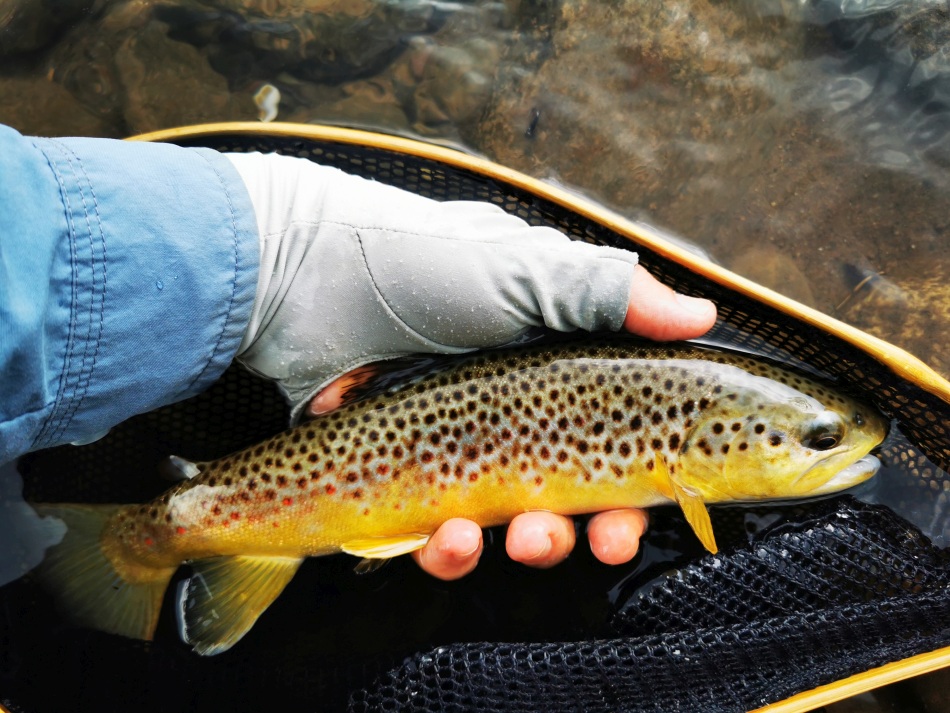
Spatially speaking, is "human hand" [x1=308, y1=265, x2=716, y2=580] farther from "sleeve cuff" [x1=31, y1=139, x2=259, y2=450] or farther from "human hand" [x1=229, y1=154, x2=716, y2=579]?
"sleeve cuff" [x1=31, y1=139, x2=259, y2=450]

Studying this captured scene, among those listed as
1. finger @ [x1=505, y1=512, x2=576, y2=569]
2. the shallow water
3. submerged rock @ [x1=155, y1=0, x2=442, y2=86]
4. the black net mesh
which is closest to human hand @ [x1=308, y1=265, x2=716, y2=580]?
finger @ [x1=505, y1=512, x2=576, y2=569]

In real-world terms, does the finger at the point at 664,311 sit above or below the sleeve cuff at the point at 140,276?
above

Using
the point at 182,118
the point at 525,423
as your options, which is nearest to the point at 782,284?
the point at 525,423

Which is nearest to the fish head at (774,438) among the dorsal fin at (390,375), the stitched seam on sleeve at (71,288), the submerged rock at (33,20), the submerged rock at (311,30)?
the dorsal fin at (390,375)

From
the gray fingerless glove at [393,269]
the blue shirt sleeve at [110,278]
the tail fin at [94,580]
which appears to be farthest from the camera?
the tail fin at [94,580]

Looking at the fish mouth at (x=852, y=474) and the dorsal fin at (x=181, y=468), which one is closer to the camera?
the fish mouth at (x=852, y=474)

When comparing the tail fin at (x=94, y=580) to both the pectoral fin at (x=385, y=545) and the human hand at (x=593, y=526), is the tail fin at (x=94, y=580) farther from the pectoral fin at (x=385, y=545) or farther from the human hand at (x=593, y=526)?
the human hand at (x=593, y=526)

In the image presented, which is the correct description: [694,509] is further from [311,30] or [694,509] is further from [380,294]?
[311,30]
